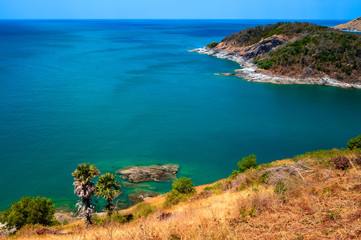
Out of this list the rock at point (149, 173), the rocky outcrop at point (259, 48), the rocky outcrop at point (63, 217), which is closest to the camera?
the rocky outcrop at point (63, 217)

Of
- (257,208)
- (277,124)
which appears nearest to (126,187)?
(257,208)

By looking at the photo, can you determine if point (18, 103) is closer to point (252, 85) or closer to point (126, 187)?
point (126, 187)

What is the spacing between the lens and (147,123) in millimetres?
56281

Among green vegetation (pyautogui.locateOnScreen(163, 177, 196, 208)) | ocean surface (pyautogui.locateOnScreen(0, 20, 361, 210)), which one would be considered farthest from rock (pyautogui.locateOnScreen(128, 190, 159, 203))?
green vegetation (pyautogui.locateOnScreen(163, 177, 196, 208))

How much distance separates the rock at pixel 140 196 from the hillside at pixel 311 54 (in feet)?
240

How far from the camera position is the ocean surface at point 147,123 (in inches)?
1620

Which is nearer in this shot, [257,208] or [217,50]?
[257,208]

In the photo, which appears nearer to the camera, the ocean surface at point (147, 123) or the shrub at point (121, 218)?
the shrub at point (121, 218)

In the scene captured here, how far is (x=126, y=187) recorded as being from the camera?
120 ft

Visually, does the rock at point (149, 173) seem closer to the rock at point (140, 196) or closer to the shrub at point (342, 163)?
the rock at point (140, 196)

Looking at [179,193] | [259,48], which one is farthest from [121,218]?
[259,48]

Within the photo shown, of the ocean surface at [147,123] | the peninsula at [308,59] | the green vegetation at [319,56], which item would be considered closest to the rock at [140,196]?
the ocean surface at [147,123]

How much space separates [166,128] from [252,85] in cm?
4390

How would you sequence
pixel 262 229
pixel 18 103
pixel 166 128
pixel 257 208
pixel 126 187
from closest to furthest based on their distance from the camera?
pixel 262 229
pixel 257 208
pixel 126 187
pixel 166 128
pixel 18 103
